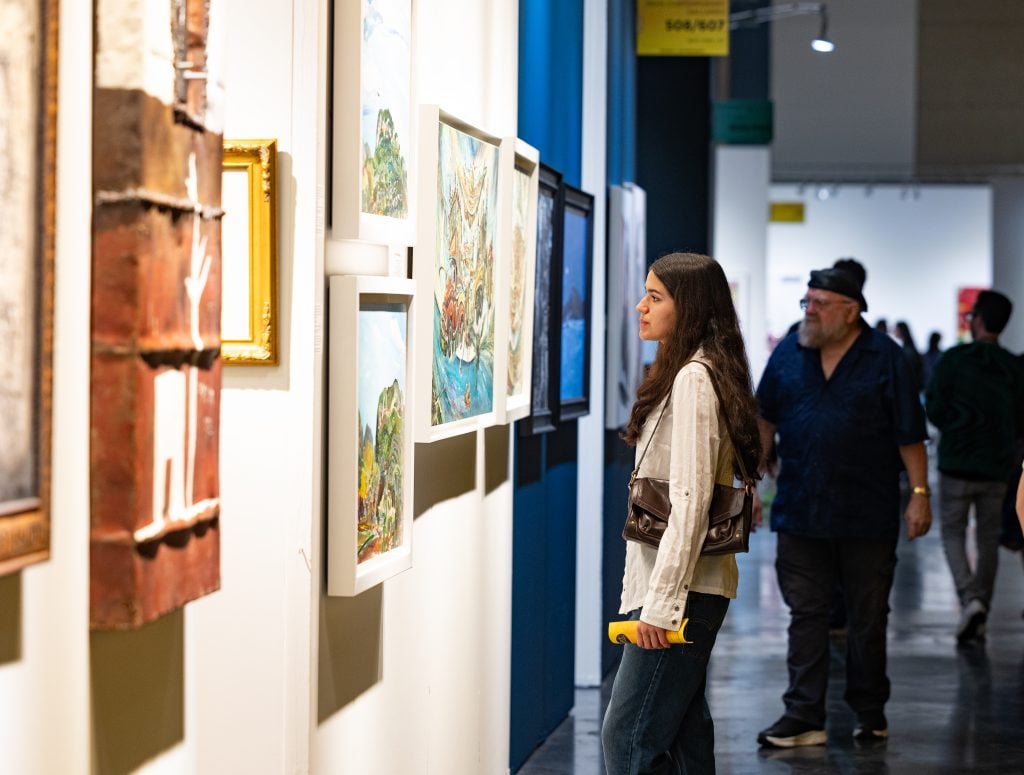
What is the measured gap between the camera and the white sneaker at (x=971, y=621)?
8516mm

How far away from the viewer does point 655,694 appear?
3590mm

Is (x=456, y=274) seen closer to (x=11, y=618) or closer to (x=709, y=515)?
(x=709, y=515)

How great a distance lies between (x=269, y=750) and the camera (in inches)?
105

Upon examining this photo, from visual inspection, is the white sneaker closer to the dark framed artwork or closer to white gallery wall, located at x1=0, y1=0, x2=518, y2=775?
the dark framed artwork

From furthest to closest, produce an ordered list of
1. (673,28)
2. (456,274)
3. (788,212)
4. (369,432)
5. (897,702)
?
(788,212), (673,28), (897,702), (456,274), (369,432)

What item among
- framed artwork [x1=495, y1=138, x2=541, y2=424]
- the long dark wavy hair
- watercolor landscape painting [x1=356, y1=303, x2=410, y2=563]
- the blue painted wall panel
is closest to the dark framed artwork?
the blue painted wall panel

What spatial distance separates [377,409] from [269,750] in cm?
76

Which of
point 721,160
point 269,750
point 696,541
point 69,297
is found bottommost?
point 269,750

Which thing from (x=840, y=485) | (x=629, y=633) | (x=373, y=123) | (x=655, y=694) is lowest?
(x=655, y=694)

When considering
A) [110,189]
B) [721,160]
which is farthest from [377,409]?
[721,160]

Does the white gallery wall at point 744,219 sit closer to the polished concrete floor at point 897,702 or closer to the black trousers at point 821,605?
the polished concrete floor at point 897,702

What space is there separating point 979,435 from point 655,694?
5489 millimetres

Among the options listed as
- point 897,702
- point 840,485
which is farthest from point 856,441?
point 897,702

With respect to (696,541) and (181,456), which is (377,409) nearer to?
(696,541)
